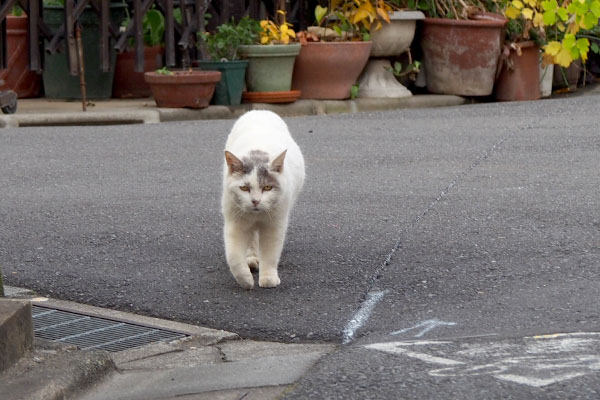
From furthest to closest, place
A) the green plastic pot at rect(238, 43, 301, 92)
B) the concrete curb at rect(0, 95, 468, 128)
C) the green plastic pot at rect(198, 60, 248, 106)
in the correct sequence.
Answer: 1. the green plastic pot at rect(238, 43, 301, 92)
2. the green plastic pot at rect(198, 60, 248, 106)
3. the concrete curb at rect(0, 95, 468, 128)

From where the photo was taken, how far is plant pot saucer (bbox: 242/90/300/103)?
11516 millimetres

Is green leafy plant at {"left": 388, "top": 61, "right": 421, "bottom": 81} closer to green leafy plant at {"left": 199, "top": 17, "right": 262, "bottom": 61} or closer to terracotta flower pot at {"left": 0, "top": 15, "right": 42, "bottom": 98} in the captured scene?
green leafy plant at {"left": 199, "top": 17, "right": 262, "bottom": 61}

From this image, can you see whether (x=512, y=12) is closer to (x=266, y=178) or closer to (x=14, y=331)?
(x=266, y=178)

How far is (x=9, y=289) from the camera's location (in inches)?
190

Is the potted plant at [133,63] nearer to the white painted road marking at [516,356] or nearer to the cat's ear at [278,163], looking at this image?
the cat's ear at [278,163]

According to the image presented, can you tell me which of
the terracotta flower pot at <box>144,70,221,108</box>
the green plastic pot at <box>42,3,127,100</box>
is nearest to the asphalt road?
the terracotta flower pot at <box>144,70,221,108</box>

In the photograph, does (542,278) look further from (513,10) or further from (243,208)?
(513,10)

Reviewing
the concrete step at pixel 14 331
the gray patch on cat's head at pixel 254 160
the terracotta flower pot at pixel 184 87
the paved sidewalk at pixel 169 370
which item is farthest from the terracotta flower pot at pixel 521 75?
the concrete step at pixel 14 331

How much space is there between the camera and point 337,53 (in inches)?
467

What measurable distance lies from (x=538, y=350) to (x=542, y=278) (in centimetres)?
108

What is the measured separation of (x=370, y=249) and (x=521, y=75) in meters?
7.77

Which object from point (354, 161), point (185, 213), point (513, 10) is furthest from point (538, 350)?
point (513, 10)

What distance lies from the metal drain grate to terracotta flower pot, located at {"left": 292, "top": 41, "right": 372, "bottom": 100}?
7.66 metres

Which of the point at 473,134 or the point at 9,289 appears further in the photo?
the point at 473,134
